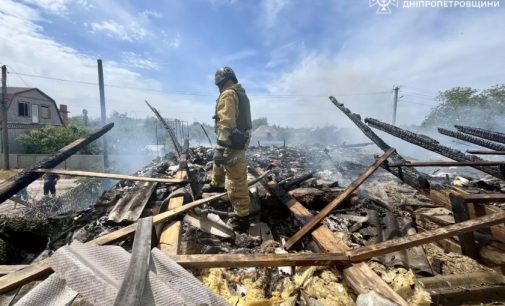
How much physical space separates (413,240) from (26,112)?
33.7m

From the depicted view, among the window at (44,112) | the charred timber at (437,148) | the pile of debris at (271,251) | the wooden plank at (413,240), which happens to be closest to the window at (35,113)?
the window at (44,112)

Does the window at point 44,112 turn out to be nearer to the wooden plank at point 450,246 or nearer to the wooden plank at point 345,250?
the wooden plank at point 345,250

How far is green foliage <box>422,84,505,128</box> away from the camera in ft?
55.5

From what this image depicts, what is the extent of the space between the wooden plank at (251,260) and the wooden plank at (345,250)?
0.12m

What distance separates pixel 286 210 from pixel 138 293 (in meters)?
2.98

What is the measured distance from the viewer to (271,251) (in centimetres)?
275

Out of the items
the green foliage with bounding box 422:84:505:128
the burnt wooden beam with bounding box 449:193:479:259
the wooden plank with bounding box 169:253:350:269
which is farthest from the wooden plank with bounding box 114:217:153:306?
→ the green foliage with bounding box 422:84:505:128

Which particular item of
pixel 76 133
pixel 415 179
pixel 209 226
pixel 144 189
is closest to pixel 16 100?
pixel 76 133

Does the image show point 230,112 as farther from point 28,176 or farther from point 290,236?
point 28,176

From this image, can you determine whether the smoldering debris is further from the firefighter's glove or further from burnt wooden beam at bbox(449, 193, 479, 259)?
the firefighter's glove

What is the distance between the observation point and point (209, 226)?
10.2 ft

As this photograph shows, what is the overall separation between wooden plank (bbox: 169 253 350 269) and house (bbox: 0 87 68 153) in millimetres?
28861

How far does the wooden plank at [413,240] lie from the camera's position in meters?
1.94

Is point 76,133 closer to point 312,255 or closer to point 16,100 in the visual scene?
point 16,100
